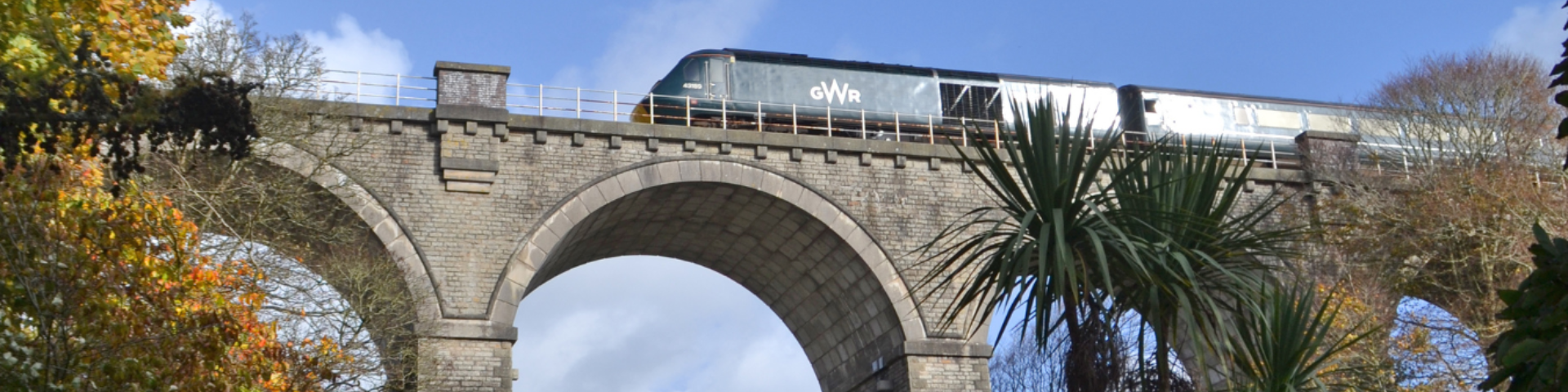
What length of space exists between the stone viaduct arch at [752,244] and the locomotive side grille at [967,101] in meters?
5.52

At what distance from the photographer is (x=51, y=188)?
11508 millimetres

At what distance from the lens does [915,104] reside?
29.8 m

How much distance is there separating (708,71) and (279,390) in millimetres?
13127

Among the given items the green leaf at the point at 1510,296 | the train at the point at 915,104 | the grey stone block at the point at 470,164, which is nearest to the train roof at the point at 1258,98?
the train at the point at 915,104

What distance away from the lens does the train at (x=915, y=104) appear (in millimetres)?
27844

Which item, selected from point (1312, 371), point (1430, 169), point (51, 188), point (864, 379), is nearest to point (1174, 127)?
point (1430, 169)

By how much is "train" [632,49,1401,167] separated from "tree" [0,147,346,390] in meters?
13.6

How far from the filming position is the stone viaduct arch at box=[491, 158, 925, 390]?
22922 millimetres

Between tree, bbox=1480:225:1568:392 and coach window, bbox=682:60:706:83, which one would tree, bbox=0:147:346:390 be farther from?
coach window, bbox=682:60:706:83

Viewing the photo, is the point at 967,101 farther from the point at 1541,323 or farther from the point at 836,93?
the point at 1541,323

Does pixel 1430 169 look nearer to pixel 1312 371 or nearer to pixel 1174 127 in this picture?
pixel 1174 127

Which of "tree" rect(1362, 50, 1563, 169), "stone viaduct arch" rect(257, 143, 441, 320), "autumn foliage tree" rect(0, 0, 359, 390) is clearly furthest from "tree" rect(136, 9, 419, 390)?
"tree" rect(1362, 50, 1563, 169)

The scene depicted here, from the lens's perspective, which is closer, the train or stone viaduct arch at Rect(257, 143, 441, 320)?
stone viaduct arch at Rect(257, 143, 441, 320)

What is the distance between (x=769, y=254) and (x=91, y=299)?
16363 mm
